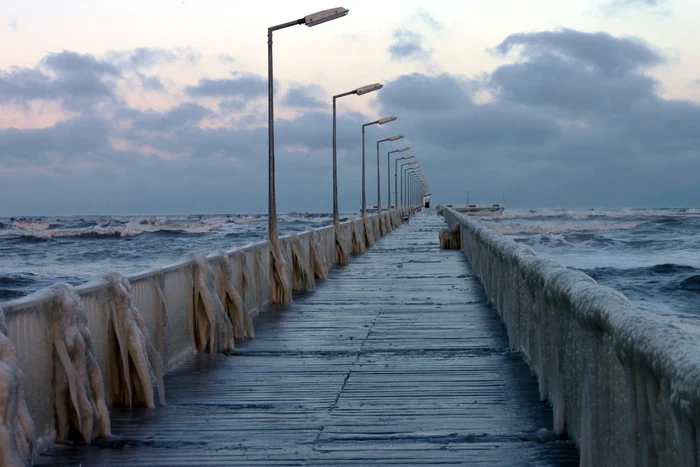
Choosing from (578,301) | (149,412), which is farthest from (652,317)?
(149,412)

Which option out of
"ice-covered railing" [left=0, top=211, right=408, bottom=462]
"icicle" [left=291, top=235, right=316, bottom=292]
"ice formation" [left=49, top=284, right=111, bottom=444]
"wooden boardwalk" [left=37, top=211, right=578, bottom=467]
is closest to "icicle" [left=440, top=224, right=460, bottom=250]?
"icicle" [left=291, top=235, right=316, bottom=292]

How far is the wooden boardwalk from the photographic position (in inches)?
267

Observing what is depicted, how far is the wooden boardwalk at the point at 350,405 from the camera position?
267 inches

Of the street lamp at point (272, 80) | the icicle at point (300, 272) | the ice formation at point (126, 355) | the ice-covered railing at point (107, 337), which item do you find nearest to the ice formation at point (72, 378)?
the ice-covered railing at point (107, 337)

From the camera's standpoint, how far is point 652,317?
442 centimetres

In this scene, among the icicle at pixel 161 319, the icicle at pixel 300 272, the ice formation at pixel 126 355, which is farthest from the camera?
the icicle at pixel 300 272

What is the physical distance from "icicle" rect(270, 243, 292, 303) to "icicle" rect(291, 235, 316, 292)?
2.27m

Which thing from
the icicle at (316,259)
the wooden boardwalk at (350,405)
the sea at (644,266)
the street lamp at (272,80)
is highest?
the street lamp at (272,80)

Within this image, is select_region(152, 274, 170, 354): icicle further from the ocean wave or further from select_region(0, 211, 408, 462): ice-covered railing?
the ocean wave

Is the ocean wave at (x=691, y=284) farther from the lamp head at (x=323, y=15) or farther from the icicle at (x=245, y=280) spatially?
the icicle at (x=245, y=280)

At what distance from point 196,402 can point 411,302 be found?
9517mm

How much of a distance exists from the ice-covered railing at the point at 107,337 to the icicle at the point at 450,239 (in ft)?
86.5

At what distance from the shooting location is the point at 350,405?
8430 millimetres

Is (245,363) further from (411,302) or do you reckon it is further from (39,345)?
(411,302)
